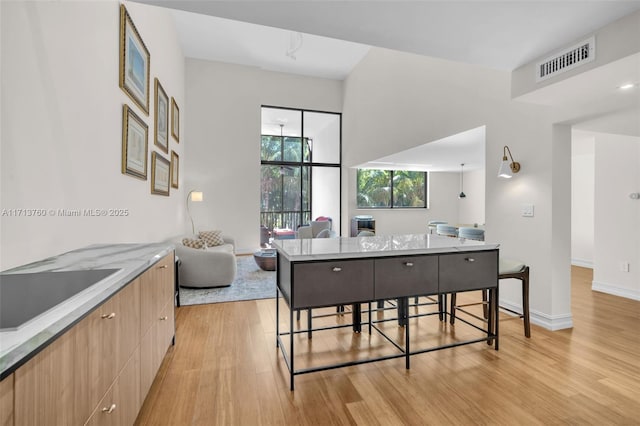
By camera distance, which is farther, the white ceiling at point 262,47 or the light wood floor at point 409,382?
the white ceiling at point 262,47

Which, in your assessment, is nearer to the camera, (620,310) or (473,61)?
(473,61)

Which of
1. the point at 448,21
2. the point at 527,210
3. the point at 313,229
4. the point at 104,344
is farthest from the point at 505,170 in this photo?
the point at 313,229

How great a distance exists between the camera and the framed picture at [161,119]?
13.4ft

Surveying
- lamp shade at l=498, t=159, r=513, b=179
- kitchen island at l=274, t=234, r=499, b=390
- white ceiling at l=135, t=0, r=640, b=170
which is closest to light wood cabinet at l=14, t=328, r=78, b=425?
kitchen island at l=274, t=234, r=499, b=390

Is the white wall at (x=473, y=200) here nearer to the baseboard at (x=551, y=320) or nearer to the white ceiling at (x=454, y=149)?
the white ceiling at (x=454, y=149)

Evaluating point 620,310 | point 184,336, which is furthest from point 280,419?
point 620,310

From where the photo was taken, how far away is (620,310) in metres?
3.35

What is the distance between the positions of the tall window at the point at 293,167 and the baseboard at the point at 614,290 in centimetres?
537

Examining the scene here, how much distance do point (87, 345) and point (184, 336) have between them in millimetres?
1884

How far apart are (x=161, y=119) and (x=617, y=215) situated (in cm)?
645


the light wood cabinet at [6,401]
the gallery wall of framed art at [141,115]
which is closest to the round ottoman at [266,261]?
the gallery wall of framed art at [141,115]

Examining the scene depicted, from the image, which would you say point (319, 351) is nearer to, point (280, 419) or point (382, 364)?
point (382, 364)

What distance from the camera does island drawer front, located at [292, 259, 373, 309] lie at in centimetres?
186

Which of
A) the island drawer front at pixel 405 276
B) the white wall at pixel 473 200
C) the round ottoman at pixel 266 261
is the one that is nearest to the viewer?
the island drawer front at pixel 405 276
